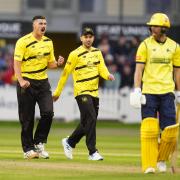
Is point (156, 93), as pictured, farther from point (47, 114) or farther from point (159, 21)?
point (47, 114)

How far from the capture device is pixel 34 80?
16.4 meters

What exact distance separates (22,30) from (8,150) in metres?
13.7

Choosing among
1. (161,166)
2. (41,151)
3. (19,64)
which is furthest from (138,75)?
(41,151)

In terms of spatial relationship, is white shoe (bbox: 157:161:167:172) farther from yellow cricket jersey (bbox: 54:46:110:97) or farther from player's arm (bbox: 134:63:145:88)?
yellow cricket jersey (bbox: 54:46:110:97)

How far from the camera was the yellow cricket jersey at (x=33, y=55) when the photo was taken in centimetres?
1627

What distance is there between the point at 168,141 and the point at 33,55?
10.9ft

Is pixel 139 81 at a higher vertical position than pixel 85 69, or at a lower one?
higher

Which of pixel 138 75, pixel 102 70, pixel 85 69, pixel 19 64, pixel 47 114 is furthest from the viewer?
pixel 102 70

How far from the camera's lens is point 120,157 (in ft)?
57.9

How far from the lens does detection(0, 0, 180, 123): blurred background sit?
103 ft

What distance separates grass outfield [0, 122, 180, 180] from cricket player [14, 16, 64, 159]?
378mm

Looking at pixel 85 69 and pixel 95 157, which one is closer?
pixel 95 157

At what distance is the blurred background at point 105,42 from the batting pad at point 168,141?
16951 mm

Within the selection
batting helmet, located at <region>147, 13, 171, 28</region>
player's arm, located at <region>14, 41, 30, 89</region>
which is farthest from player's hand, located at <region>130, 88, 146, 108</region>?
player's arm, located at <region>14, 41, 30, 89</region>
